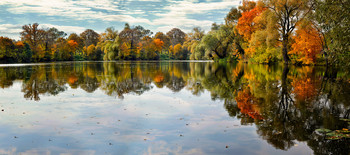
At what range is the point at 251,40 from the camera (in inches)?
1778

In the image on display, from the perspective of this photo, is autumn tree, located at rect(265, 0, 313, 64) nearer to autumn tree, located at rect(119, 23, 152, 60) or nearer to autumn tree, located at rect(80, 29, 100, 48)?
autumn tree, located at rect(119, 23, 152, 60)

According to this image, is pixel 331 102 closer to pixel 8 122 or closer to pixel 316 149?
pixel 316 149

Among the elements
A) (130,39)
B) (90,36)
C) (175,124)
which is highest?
(90,36)

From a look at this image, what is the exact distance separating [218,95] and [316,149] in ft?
24.9

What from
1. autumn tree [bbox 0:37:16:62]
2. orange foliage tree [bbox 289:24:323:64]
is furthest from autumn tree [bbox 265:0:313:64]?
autumn tree [bbox 0:37:16:62]

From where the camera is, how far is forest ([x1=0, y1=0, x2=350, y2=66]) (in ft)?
49.0

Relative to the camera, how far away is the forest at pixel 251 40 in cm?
1495

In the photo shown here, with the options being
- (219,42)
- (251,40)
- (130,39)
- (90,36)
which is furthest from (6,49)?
(90,36)

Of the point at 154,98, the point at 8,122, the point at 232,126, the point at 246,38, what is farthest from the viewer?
the point at 246,38

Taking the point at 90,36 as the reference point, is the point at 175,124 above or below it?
below

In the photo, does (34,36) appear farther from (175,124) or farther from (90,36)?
(175,124)

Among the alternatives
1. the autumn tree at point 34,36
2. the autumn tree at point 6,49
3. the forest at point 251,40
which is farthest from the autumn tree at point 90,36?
the autumn tree at point 6,49

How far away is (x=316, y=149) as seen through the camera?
5.78 m

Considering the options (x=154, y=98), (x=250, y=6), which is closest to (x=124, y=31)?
(x=250, y=6)
